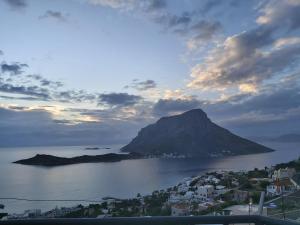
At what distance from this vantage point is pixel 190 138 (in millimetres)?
90250

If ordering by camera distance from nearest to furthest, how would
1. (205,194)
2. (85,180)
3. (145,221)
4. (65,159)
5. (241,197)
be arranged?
(145,221) < (241,197) < (205,194) < (85,180) < (65,159)

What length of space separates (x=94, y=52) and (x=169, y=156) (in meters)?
69.4

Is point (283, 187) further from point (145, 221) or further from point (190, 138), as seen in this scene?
point (190, 138)

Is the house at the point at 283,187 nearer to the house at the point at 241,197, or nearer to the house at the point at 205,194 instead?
the house at the point at 241,197

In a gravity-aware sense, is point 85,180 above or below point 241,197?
below

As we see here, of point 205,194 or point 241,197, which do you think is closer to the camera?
point 241,197

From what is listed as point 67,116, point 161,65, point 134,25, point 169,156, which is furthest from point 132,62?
point 169,156

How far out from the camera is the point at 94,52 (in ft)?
55.2

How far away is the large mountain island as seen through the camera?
291 feet

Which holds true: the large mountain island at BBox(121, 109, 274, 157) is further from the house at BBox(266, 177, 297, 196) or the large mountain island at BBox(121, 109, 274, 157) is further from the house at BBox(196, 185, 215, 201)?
the house at BBox(266, 177, 297, 196)

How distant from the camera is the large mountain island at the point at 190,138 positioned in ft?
291

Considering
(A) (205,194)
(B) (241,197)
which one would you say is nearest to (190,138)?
(A) (205,194)

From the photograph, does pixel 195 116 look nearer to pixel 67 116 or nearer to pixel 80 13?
pixel 67 116

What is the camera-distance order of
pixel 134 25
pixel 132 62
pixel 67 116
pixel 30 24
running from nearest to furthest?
pixel 30 24 → pixel 134 25 → pixel 132 62 → pixel 67 116
